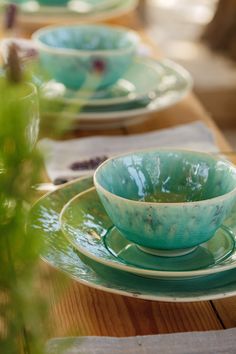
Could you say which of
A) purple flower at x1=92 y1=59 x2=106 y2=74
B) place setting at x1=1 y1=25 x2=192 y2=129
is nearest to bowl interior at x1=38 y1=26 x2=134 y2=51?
place setting at x1=1 y1=25 x2=192 y2=129

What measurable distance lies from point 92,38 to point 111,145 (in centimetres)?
31

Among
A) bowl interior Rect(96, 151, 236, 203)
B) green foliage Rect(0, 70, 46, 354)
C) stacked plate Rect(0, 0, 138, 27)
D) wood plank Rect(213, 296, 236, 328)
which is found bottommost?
stacked plate Rect(0, 0, 138, 27)

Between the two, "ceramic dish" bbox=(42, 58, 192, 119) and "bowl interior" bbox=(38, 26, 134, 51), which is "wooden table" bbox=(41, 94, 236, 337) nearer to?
"ceramic dish" bbox=(42, 58, 192, 119)

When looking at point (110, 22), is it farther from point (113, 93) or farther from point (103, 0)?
point (113, 93)

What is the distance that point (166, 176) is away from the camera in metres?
0.88

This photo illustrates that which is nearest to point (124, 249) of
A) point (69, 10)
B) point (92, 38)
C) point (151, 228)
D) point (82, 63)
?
point (151, 228)

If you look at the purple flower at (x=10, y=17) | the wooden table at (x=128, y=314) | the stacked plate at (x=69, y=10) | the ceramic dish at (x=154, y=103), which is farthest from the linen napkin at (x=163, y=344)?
the stacked plate at (x=69, y=10)

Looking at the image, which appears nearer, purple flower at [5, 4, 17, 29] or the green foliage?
the green foliage

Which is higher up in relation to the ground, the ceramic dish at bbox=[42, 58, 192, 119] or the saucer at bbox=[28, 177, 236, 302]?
the saucer at bbox=[28, 177, 236, 302]

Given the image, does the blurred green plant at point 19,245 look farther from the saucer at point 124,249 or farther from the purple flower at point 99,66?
the purple flower at point 99,66

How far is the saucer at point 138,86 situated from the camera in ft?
4.17

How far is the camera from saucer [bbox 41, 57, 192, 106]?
1270 mm

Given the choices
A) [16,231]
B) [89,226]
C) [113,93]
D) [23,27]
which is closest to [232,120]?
[23,27]

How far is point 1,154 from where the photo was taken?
1.35ft
